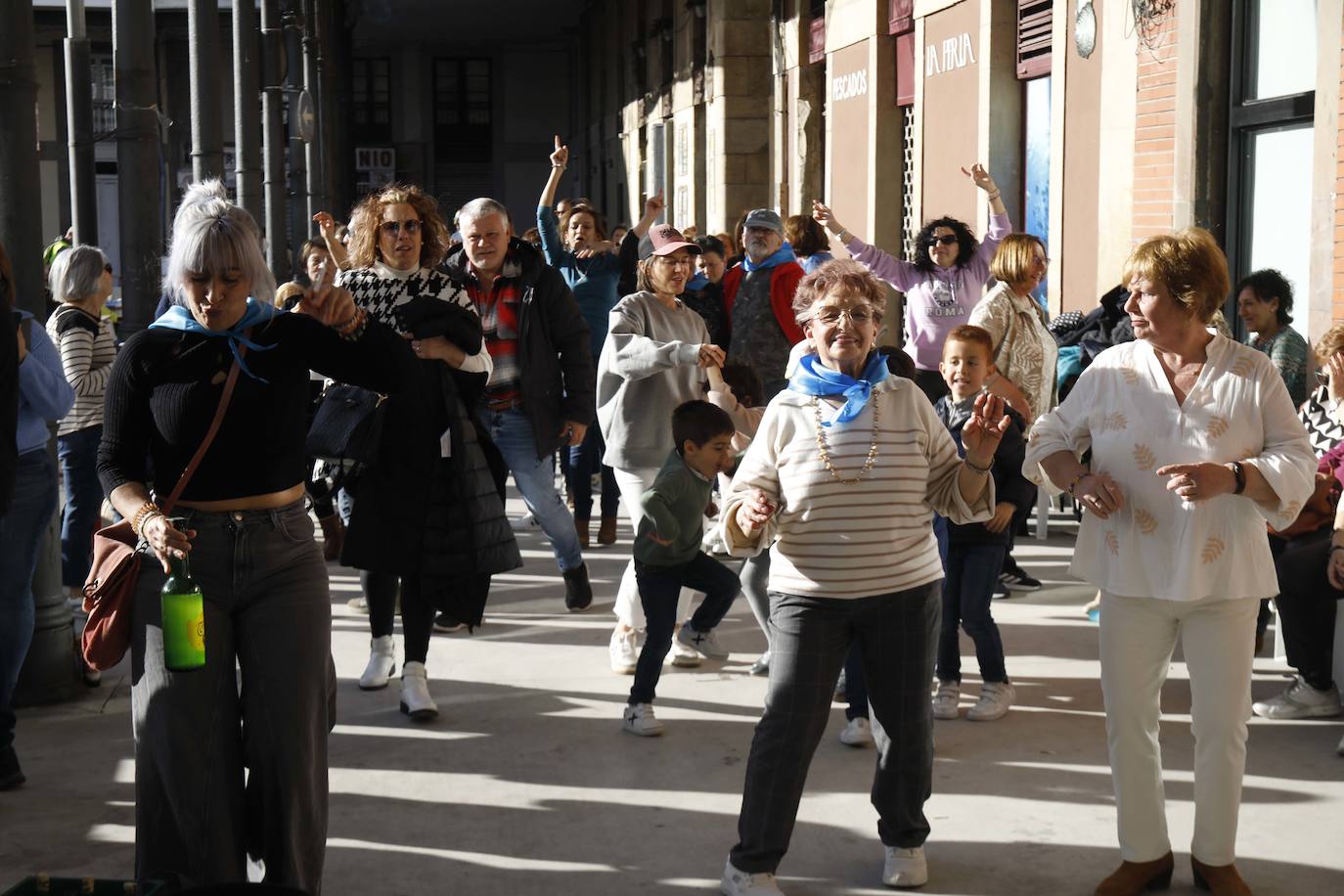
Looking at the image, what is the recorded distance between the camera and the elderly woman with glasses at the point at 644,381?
7398 millimetres

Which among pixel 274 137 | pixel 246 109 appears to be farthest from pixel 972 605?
pixel 274 137

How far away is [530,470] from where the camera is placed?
8.05 metres

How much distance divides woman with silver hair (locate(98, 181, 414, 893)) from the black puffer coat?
2.29 metres

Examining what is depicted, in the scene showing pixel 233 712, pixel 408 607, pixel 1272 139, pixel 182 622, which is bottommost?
pixel 408 607

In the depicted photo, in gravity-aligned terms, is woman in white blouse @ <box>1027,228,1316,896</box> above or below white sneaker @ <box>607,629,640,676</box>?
above

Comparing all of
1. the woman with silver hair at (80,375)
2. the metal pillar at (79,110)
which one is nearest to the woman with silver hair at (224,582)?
the woman with silver hair at (80,375)

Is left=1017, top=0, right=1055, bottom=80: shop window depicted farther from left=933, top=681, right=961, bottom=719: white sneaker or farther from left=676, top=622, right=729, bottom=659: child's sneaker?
left=933, top=681, right=961, bottom=719: white sneaker

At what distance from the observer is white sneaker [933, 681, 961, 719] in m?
6.65

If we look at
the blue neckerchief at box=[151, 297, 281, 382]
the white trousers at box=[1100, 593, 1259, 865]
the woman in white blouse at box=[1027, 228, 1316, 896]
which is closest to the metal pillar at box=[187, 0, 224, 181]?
the blue neckerchief at box=[151, 297, 281, 382]

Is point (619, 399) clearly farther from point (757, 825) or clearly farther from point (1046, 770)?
point (757, 825)

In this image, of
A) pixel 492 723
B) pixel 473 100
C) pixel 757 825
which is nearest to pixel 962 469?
pixel 757 825

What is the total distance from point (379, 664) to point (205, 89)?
291 inches

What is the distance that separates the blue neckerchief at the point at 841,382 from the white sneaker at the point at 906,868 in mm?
1244

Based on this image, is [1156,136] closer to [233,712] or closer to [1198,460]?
[1198,460]
